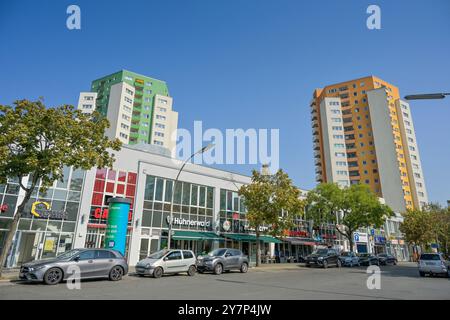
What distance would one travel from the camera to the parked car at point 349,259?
2978 centimetres

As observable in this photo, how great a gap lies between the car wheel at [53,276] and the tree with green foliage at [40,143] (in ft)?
12.3

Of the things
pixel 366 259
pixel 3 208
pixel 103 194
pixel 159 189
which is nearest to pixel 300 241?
pixel 366 259

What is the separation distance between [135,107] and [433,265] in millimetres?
67110

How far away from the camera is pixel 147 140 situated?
7256cm

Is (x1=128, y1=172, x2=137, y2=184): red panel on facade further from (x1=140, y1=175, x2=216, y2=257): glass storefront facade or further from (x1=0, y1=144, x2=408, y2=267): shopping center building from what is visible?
(x1=140, y1=175, x2=216, y2=257): glass storefront facade

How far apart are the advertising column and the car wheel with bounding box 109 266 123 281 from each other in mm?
5176

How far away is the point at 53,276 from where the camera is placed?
37.3ft

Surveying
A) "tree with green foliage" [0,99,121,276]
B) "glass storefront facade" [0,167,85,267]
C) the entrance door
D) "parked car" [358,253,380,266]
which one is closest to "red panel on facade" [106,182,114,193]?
"glass storefront facade" [0,167,85,267]

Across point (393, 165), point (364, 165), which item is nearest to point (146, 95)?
point (364, 165)

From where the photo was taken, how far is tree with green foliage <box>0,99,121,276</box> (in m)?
13.8

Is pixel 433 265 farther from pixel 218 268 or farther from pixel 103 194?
pixel 103 194

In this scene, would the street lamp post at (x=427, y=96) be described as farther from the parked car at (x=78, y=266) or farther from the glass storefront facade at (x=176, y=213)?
the glass storefront facade at (x=176, y=213)
